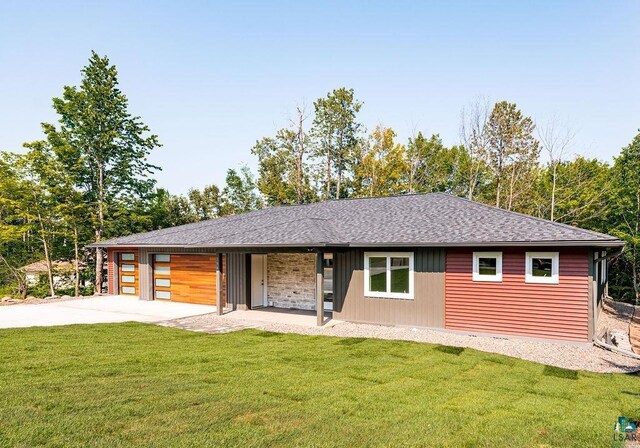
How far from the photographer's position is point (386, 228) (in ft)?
40.0

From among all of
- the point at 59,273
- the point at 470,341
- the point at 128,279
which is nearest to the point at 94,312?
the point at 128,279

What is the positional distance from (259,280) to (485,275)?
7.97 m

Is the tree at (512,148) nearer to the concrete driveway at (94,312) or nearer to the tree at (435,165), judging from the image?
the tree at (435,165)

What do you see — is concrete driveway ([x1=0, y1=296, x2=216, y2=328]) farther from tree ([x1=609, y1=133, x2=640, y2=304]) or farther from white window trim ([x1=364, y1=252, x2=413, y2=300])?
tree ([x1=609, y1=133, x2=640, y2=304])

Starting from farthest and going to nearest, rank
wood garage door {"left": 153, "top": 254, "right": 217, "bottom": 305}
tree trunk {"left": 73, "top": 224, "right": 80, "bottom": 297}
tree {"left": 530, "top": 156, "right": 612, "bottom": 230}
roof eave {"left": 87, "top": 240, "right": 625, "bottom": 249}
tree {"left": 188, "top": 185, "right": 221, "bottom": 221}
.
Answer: tree {"left": 188, "top": 185, "right": 221, "bottom": 221} < tree {"left": 530, "top": 156, "right": 612, "bottom": 230} < tree trunk {"left": 73, "top": 224, "right": 80, "bottom": 297} < wood garage door {"left": 153, "top": 254, "right": 217, "bottom": 305} < roof eave {"left": 87, "top": 240, "right": 625, "bottom": 249}

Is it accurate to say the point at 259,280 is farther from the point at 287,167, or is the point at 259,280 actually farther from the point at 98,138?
the point at 287,167

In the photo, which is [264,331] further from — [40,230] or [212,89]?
[40,230]

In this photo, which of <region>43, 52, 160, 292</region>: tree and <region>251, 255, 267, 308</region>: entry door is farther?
<region>43, 52, 160, 292</region>: tree

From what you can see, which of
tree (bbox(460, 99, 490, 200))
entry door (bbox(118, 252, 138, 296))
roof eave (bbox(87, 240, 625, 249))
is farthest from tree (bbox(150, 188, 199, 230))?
tree (bbox(460, 99, 490, 200))

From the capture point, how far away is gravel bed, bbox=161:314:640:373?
7941mm

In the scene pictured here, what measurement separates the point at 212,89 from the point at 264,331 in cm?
1183

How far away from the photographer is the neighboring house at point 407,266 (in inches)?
368

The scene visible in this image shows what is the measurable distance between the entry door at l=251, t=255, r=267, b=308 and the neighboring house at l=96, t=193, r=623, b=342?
4 centimetres

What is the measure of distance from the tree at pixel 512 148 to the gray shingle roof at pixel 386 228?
1373 cm
